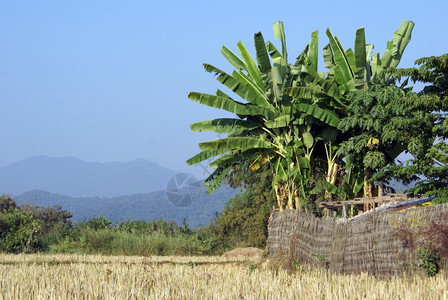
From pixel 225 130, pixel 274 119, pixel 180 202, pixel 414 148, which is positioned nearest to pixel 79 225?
pixel 180 202

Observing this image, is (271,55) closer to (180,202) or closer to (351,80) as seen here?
(351,80)

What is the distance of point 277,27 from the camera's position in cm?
2384

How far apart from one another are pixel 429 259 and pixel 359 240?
2528mm

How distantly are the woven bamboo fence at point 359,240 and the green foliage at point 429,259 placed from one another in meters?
0.33

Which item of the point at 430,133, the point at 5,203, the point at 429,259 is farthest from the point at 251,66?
the point at 5,203

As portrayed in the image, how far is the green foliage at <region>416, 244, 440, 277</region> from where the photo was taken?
11.0 metres

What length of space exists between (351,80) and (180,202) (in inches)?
890

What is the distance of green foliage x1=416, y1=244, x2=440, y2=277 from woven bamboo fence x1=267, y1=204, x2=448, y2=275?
334mm

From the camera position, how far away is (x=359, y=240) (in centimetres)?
1353

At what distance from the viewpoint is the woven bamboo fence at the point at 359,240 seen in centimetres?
1183

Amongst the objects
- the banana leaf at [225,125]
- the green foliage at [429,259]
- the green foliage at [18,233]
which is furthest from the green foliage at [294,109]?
the green foliage at [18,233]

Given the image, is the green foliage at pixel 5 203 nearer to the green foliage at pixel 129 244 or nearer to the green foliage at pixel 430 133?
the green foliage at pixel 129 244

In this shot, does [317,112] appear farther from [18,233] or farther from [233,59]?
[18,233]

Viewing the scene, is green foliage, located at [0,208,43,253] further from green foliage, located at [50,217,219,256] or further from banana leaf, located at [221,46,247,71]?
banana leaf, located at [221,46,247,71]
